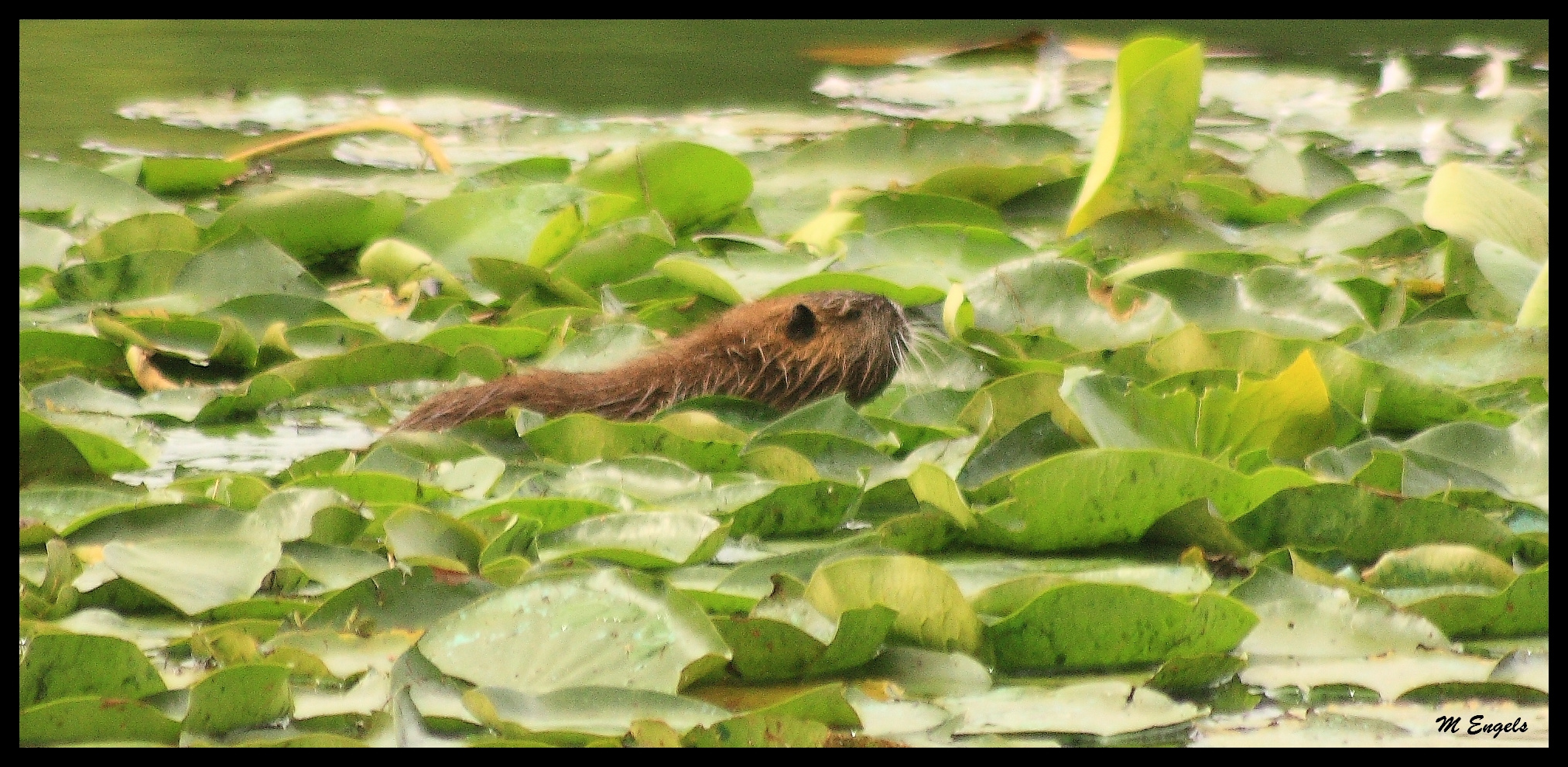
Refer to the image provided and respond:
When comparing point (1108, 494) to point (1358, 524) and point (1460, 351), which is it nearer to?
point (1358, 524)

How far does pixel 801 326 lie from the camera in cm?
352

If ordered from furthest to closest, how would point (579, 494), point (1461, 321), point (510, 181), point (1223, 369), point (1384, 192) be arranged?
point (510, 181) < point (1384, 192) < point (1461, 321) < point (1223, 369) < point (579, 494)

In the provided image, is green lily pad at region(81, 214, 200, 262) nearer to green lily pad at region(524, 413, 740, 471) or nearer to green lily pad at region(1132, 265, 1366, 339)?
green lily pad at region(524, 413, 740, 471)

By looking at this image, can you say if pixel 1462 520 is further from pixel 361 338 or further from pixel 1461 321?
pixel 361 338

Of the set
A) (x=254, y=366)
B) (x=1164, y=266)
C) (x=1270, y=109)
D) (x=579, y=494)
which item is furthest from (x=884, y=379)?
(x=1270, y=109)

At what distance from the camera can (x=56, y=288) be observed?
395 centimetres

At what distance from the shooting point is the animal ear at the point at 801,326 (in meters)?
3.51

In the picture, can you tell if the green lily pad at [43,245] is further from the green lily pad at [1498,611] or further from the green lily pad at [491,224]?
the green lily pad at [1498,611]

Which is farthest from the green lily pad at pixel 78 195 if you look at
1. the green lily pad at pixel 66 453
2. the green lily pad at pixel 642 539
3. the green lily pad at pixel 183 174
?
the green lily pad at pixel 642 539

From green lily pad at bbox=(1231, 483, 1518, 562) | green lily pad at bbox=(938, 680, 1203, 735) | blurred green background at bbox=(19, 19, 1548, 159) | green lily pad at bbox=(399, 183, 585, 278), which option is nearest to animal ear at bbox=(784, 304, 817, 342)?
green lily pad at bbox=(399, 183, 585, 278)

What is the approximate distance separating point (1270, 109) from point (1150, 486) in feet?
15.4

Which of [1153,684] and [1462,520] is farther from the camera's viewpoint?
[1462,520]
